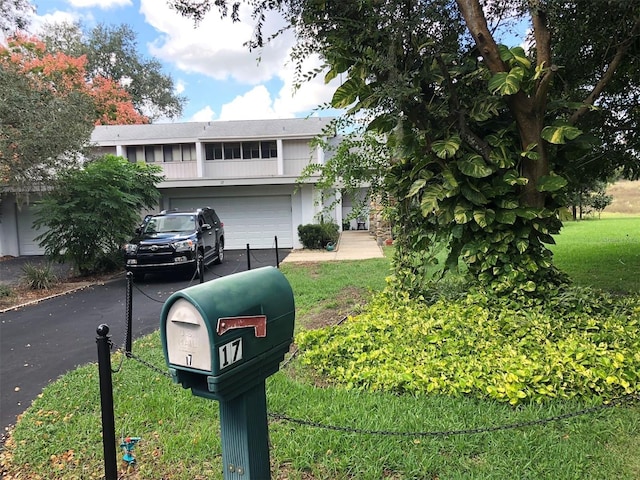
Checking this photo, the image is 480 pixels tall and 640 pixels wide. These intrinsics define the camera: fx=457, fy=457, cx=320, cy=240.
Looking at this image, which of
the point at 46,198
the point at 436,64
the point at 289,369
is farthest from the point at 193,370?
the point at 46,198

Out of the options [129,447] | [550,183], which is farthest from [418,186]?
[129,447]

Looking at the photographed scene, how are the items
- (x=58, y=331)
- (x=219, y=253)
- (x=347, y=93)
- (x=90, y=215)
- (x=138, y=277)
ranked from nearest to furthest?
(x=347, y=93) < (x=58, y=331) < (x=90, y=215) < (x=138, y=277) < (x=219, y=253)

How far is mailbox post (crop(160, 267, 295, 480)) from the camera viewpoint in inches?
61.7

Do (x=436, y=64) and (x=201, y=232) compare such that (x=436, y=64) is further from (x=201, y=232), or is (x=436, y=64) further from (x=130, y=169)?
(x=130, y=169)

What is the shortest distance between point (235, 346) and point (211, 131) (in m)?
19.6

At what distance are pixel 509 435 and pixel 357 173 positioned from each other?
4.28 metres

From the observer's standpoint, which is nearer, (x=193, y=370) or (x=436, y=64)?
(x=193, y=370)

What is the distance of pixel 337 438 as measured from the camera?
301cm

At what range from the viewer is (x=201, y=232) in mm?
12133

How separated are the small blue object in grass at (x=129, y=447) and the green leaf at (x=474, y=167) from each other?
13.5 feet

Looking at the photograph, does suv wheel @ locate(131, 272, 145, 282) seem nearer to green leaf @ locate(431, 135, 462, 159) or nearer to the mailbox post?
green leaf @ locate(431, 135, 462, 159)

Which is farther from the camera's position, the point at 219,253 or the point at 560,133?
the point at 219,253

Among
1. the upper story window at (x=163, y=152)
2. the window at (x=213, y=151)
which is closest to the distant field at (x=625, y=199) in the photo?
the window at (x=213, y=151)

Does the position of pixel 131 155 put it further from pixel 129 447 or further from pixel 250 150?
pixel 129 447
